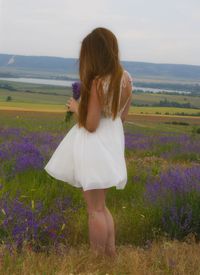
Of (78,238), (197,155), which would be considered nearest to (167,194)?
(78,238)

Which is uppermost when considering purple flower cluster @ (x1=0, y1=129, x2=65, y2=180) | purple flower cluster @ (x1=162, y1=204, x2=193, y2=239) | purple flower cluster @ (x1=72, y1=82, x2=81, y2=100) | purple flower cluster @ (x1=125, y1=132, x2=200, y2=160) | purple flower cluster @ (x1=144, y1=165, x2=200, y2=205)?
purple flower cluster @ (x1=72, y1=82, x2=81, y2=100)

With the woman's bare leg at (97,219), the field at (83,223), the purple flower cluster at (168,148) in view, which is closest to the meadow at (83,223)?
the field at (83,223)

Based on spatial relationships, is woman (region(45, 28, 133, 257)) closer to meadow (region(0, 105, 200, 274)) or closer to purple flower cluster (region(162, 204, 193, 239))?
meadow (region(0, 105, 200, 274))

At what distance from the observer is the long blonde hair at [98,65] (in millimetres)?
3676

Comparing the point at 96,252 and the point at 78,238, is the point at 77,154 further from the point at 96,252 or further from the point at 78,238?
the point at 78,238

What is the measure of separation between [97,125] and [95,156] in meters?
0.21

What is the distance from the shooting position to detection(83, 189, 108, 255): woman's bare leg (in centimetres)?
382

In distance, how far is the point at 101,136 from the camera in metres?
3.73

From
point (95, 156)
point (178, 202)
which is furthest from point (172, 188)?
point (95, 156)

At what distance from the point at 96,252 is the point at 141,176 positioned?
2728 mm

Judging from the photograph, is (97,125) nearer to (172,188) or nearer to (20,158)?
(172,188)

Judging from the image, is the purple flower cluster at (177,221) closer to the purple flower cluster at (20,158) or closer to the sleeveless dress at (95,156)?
the sleeveless dress at (95,156)

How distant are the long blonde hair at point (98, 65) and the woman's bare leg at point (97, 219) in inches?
20.3

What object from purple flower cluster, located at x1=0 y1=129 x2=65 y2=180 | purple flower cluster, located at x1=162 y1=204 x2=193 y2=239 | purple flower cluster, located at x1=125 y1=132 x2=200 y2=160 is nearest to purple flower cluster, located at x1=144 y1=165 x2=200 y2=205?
purple flower cluster, located at x1=162 y1=204 x2=193 y2=239
